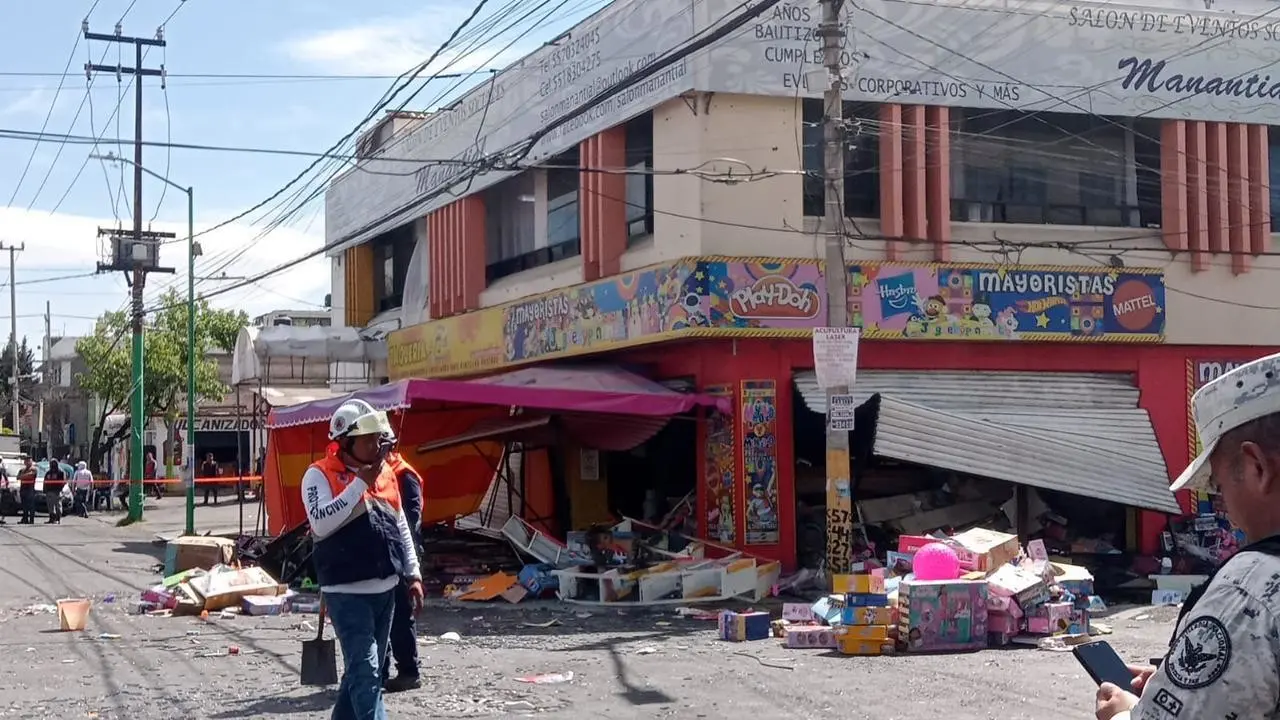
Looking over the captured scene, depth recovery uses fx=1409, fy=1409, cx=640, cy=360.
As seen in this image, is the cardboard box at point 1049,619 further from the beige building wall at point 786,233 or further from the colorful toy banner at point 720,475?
the beige building wall at point 786,233

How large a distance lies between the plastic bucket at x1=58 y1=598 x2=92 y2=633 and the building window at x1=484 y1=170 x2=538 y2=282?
10613 mm

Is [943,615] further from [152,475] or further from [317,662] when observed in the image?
[152,475]

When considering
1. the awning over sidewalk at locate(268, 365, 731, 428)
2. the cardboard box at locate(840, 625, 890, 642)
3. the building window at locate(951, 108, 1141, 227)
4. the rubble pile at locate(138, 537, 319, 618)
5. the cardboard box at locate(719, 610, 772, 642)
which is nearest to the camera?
the cardboard box at locate(840, 625, 890, 642)

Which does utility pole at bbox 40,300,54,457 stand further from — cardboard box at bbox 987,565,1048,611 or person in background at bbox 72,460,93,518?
cardboard box at bbox 987,565,1048,611

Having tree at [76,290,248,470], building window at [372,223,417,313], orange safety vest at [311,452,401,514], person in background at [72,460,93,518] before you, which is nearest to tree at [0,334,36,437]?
tree at [76,290,248,470]

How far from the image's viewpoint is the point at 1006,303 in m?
17.9

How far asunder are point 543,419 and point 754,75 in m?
4.95

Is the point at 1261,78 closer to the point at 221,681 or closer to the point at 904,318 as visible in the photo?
the point at 904,318

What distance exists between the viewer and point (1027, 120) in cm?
1867

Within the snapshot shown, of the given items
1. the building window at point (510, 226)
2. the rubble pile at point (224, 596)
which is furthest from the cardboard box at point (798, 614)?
the building window at point (510, 226)

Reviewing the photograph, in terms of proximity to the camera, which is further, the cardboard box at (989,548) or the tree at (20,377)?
the tree at (20,377)

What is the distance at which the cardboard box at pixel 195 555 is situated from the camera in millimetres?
17141

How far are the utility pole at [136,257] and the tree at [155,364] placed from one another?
8.09 m

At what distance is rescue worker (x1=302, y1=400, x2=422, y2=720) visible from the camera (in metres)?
6.71
